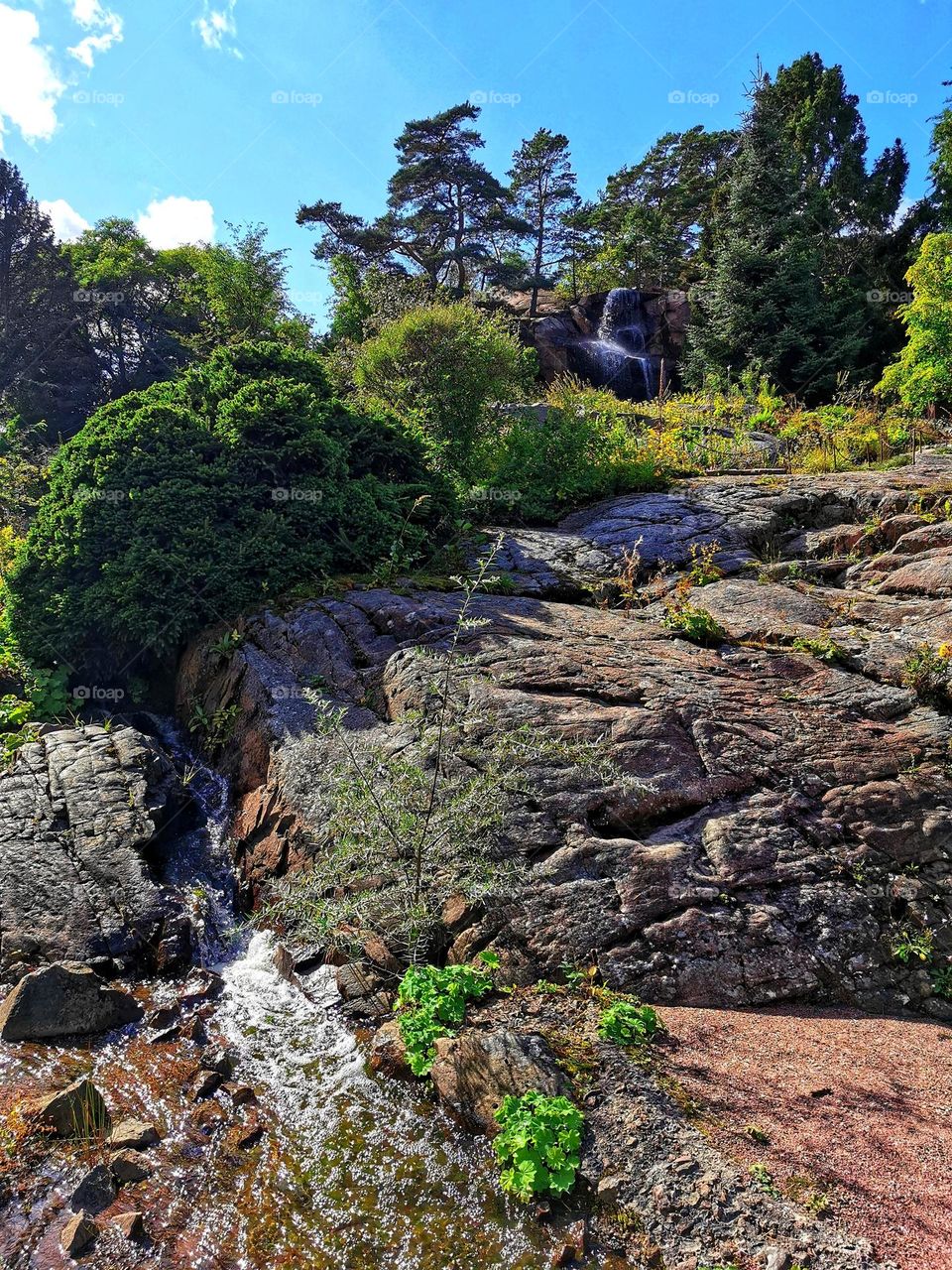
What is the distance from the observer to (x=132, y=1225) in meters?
2.97

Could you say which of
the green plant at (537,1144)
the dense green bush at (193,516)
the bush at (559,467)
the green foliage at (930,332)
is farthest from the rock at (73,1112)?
the green foliage at (930,332)

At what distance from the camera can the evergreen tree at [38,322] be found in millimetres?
24506

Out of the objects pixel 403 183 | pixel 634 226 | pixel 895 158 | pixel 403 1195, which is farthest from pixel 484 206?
pixel 403 1195

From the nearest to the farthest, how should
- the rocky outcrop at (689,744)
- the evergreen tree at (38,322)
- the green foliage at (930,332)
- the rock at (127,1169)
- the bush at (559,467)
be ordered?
the rock at (127,1169) → the rocky outcrop at (689,744) → the bush at (559,467) → the green foliage at (930,332) → the evergreen tree at (38,322)

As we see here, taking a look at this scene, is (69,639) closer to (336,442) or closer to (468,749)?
(336,442)

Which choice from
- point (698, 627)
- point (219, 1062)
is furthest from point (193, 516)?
point (219, 1062)

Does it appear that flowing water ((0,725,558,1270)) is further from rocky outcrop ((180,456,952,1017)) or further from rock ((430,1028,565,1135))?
rocky outcrop ((180,456,952,1017))

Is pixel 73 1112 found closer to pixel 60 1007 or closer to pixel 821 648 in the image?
pixel 60 1007

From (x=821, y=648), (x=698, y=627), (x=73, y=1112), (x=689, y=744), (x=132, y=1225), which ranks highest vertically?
(x=698, y=627)

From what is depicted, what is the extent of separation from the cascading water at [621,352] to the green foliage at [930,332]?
38.8 ft

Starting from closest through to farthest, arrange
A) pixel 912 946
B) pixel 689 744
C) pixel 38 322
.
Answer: pixel 912 946 < pixel 689 744 < pixel 38 322

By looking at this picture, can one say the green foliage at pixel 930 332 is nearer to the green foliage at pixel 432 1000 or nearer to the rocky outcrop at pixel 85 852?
the green foliage at pixel 432 1000

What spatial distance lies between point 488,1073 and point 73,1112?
2.09 m

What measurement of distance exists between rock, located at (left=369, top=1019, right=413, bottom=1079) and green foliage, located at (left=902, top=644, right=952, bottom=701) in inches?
197
